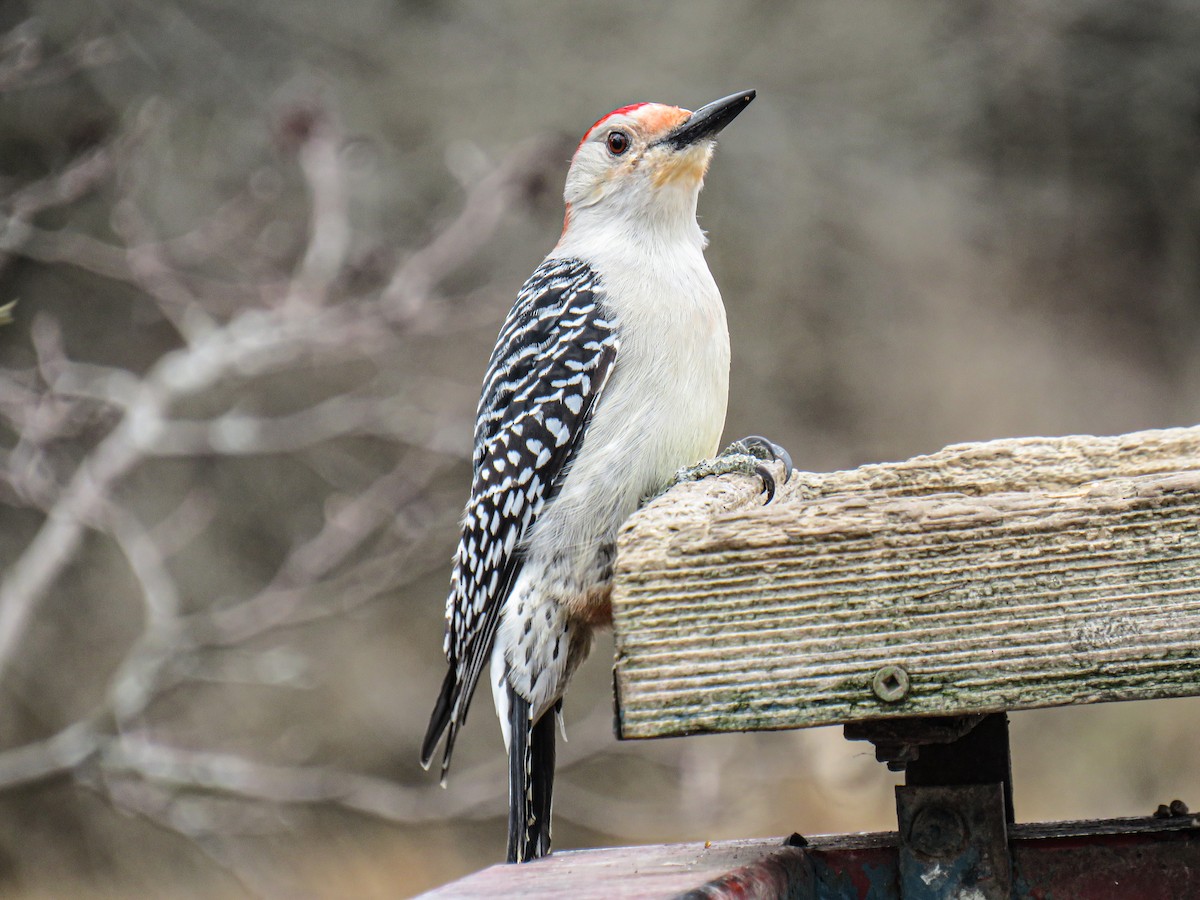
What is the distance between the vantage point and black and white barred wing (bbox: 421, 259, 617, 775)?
2934mm

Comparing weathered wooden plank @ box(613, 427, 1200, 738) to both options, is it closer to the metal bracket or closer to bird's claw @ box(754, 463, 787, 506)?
the metal bracket

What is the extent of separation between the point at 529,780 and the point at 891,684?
5.32ft

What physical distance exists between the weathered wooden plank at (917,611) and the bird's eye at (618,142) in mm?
2387

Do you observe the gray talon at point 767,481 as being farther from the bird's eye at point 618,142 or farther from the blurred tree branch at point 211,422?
the blurred tree branch at point 211,422

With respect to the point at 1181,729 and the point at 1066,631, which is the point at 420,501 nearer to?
the point at 1181,729

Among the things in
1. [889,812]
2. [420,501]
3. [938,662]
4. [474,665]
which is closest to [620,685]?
[938,662]

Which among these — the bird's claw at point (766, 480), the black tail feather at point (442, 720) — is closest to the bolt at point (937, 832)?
the bird's claw at point (766, 480)

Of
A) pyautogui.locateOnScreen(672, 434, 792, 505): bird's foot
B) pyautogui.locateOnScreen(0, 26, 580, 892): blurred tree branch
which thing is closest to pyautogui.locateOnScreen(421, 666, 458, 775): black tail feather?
pyautogui.locateOnScreen(672, 434, 792, 505): bird's foot

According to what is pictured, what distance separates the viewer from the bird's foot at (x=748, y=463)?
223cm

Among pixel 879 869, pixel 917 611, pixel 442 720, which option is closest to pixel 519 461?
pixel 442 720

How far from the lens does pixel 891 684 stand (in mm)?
1157

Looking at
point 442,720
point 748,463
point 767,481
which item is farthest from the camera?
point 442,720

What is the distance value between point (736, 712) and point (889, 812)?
17.7 ft

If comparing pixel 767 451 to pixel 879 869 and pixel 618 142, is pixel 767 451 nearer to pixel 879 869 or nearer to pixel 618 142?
pixel 879 869
